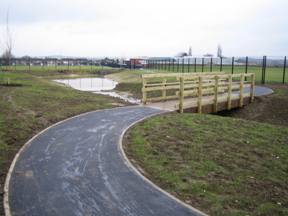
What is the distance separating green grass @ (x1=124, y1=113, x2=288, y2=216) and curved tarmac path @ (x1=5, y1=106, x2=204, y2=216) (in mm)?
474

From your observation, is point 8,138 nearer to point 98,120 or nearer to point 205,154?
point 98,120

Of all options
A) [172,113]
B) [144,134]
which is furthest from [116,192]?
[172,113]

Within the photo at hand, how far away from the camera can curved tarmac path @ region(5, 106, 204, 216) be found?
6.75 metres

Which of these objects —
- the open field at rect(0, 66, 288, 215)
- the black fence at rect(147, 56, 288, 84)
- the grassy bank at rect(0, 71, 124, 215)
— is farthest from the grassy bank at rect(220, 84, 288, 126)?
the black fence at rect(147, 56, 288, 84)

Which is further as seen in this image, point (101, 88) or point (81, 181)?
point (101, 88)

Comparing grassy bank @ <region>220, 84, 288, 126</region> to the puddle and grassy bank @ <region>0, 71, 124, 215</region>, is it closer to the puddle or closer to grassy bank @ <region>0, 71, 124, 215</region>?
the puddle

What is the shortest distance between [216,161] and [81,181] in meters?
3.36

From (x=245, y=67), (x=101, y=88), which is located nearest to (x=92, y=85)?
(x=101, y=88)

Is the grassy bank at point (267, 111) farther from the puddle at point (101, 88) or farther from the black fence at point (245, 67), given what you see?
the black fence at point (245, 67)

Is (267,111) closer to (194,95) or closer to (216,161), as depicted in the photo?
(194,95)

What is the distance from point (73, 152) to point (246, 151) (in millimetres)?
4578

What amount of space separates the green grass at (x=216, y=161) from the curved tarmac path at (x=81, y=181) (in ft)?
1.56

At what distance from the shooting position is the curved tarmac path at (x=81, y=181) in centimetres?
675

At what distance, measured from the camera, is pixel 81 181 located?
8.06 m
